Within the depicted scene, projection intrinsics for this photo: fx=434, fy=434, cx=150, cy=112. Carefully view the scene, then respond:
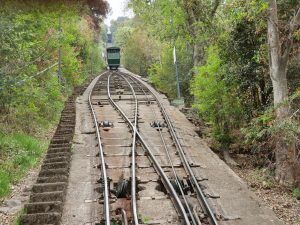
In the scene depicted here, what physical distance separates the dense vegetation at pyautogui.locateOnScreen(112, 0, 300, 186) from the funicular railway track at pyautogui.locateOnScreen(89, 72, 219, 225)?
217 centimetres

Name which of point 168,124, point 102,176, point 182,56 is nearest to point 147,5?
point 182,56

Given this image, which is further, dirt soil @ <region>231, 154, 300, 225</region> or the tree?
the tree

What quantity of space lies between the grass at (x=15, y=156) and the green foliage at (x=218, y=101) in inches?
240

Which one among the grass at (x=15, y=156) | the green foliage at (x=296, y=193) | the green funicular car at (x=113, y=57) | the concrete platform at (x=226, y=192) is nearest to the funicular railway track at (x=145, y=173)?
the concrete platform at (x=226, y=192)

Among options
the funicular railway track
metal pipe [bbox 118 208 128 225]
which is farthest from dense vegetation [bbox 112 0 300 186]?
metal pipe [bbox 118 208 128 225]

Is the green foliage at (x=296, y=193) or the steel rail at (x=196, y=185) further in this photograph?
the green foliage at (x=296, y=193)

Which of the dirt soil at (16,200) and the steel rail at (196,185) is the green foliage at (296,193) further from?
the dirt soil at (16,200)

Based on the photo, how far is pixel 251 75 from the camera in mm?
14594

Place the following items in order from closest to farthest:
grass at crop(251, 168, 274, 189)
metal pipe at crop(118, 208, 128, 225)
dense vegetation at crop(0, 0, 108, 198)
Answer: metal pipe at crop(118, 208, 128, 225) < dense vegetation at crop(0, 0, 108, 198) < grass at crop(251, 168, 274, 189)

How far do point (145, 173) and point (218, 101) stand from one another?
5.56 m

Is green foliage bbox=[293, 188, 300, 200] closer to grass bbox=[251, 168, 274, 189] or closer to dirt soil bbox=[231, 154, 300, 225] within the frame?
dirt soil bbox=[231, 154, 300, 225]

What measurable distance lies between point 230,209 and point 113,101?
44.9ft

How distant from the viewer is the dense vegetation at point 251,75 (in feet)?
38.0

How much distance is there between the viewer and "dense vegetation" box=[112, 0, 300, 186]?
1157 centimetres
